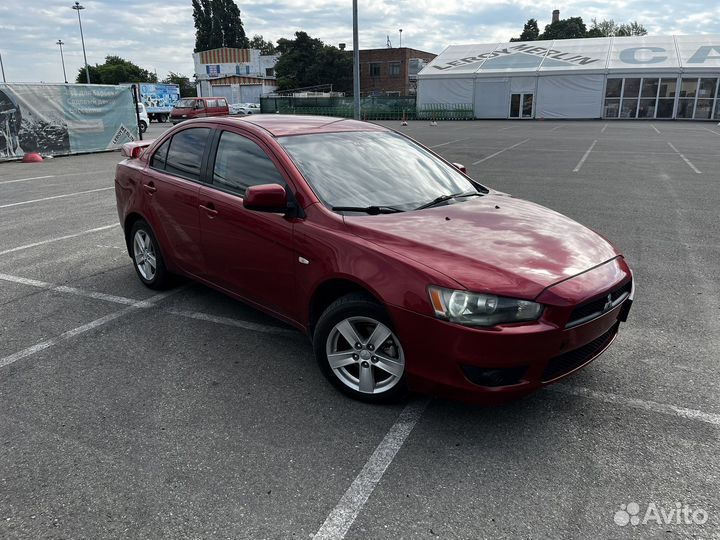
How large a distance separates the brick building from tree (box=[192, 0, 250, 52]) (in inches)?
1333

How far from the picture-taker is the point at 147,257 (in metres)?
5.28

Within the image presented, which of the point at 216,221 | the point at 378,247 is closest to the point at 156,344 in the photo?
the point at 216,221

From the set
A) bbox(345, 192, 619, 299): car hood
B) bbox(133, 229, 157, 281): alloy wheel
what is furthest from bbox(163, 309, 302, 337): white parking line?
bbox(345, 192, 619, 299): car hood

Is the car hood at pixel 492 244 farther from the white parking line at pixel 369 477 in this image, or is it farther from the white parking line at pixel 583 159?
the white parking line at pixel 583 159

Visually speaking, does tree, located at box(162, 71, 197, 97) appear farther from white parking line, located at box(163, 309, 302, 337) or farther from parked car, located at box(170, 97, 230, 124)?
white parking line, located at box(163, 309, 302, 337)

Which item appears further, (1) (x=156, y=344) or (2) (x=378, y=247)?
(1) (x=156, y=344)

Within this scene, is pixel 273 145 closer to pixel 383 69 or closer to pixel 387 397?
pixel 387 397

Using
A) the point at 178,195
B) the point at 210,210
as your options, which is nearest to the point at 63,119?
the point at 178,195

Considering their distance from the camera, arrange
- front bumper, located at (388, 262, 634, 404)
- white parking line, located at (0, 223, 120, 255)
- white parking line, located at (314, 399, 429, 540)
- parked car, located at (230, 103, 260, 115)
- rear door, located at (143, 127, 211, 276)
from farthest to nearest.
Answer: parked car, located at (230, 103, 260, 115), white parking line, located at (0, 223, 120, 255), rear door, located at (143, 127, 211, 276), front bumper, located at (388, 262, 634, 404), white parking line, located at (314, 399, 429, 540)

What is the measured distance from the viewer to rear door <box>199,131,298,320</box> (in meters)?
3.65

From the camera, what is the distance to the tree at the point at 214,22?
9238 cm

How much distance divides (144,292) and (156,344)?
131 centimetres

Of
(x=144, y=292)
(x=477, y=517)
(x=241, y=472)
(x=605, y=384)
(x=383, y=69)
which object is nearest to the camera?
(x=477, y=517)

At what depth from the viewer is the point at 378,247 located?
309 cm
